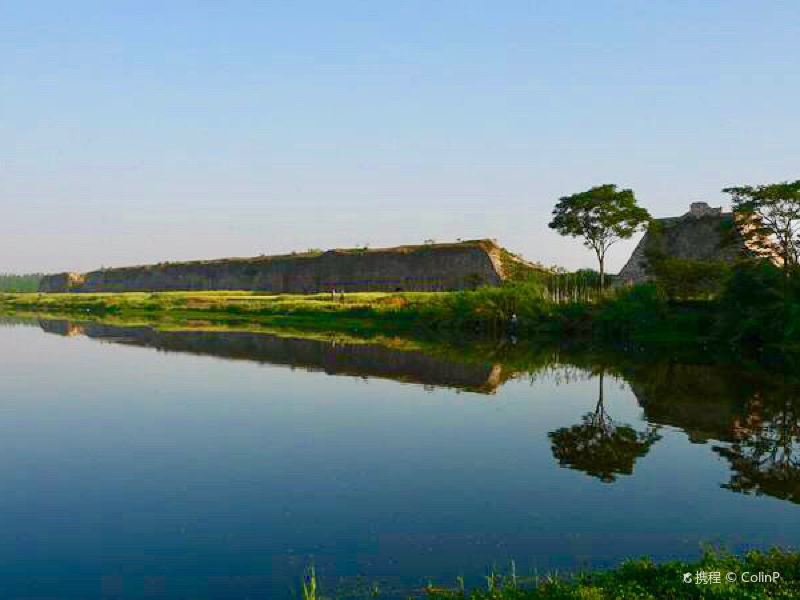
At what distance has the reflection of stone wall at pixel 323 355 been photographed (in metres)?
24.5

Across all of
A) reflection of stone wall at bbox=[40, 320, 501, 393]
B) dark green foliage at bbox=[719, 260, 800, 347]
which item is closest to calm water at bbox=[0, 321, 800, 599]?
reflection of stone wall at bbox=[40, 320, 501, 393]

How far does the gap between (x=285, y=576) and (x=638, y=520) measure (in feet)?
16.8

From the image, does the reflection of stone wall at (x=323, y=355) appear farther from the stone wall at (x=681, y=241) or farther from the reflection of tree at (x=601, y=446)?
the stone wall at (x=681, y=241)

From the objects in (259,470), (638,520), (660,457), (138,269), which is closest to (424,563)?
(638,520)

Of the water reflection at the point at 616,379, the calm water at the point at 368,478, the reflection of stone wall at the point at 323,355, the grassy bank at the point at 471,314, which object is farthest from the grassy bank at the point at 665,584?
the grassy bank at the point at 471,314

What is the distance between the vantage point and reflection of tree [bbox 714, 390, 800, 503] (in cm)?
1116

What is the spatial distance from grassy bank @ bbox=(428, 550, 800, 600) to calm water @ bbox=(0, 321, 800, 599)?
2.77ft

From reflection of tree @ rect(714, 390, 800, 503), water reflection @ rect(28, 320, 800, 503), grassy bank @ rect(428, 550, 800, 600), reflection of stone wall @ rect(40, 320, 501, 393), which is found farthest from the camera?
reflection of stone wall @ rect(40, 320, 501, 393)

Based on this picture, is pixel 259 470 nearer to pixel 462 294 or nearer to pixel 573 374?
pixel 573 374

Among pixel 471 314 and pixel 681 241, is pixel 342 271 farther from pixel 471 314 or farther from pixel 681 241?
pixel 681 241

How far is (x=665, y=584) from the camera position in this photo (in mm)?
6547

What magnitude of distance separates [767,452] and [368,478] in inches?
321

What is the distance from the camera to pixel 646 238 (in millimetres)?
53531

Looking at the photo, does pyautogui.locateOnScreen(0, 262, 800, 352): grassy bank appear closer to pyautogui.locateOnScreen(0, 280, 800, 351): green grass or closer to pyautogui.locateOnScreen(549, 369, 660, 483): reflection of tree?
pyautogui.locateOnScreen(0, 280, 800, 351): green grass
